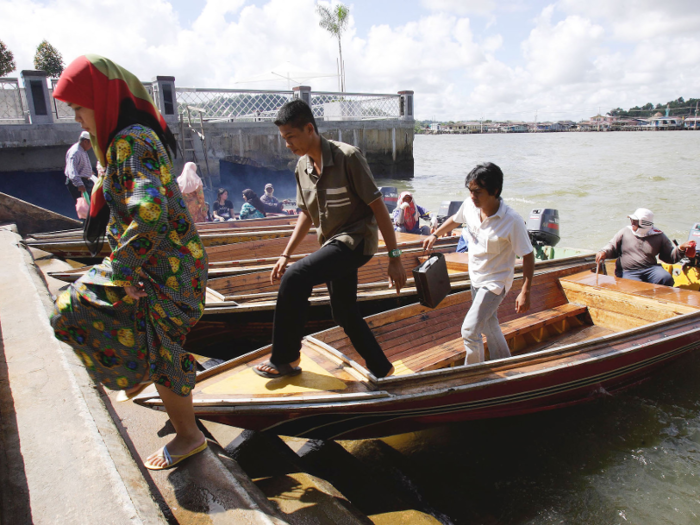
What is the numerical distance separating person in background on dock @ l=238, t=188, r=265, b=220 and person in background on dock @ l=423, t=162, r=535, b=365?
7030 mm

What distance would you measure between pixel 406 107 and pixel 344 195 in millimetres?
21262

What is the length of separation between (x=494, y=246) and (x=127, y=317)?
6.86 feet

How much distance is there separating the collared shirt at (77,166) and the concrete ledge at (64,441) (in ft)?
15.5

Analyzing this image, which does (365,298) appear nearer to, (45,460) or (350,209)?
(350,209)

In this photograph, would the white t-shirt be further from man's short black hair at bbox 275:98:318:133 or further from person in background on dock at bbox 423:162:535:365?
man's short black hair at bbox 275:98:318:133

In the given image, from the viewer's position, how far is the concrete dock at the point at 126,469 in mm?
1717

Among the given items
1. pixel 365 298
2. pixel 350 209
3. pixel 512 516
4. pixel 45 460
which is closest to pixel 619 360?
pixel 512 516

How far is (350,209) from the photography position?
2.39m

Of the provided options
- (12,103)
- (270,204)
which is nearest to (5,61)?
(12,103)

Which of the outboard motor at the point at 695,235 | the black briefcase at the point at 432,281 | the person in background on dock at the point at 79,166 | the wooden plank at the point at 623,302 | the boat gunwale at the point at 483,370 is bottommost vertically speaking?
the wooden plank at the point at 623,302

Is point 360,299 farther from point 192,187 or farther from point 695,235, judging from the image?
point 695,235

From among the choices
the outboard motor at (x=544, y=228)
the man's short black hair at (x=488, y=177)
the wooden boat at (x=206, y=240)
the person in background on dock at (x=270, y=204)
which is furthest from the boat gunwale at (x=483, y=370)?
the person in background on dock at (x=270, y=204)

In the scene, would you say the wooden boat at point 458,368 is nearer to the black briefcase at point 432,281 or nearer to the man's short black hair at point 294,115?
the black briefcase at point 432,281

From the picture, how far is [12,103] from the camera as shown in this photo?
1257 centimetres
